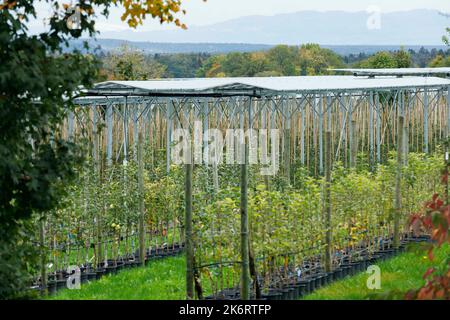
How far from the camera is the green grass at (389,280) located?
10289 mm

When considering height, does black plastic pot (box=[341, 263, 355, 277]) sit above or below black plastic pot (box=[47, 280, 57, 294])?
below

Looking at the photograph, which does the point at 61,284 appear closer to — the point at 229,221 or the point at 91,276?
the point at 91,276

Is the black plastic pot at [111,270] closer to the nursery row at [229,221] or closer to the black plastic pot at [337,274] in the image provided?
the nursery row at [229,221]

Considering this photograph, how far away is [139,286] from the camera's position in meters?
11.3

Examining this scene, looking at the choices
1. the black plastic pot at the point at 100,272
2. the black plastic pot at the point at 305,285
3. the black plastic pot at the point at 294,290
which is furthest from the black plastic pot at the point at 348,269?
the black plastic pot at the point at 100,272

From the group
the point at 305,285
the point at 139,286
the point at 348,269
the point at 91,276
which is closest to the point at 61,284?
the point at 91,276

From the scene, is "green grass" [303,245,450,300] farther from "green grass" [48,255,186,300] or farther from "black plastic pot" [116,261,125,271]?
"black plastic pot" [116,261,125,271]

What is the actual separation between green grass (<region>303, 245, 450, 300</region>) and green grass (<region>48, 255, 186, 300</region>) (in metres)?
1.54

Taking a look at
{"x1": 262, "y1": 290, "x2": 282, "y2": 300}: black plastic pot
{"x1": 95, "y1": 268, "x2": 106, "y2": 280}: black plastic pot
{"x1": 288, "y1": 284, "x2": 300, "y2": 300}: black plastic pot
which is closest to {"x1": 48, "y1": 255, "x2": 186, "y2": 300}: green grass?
{"x1": 95, "y1": 268, "x2": 106, "y2": 280}: black plastic pot

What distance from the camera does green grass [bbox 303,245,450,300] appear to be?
1029 cm

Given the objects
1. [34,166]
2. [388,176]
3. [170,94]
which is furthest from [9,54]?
[170,94]

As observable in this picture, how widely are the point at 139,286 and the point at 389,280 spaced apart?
9.05 ft

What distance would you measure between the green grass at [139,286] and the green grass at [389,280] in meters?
1.54

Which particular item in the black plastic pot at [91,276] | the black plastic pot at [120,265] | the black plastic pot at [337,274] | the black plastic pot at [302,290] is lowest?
the black plastic pot at [120,265]
